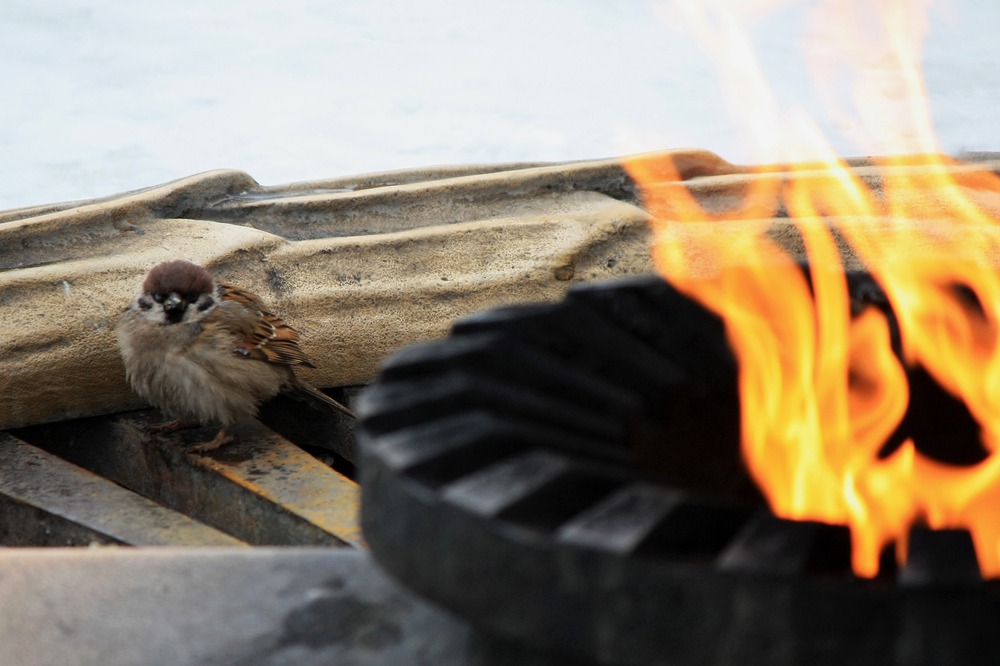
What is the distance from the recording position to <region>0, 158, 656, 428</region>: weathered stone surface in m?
2.64

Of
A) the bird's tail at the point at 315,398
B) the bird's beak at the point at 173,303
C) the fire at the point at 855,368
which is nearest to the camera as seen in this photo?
the fire at the point at 855,368

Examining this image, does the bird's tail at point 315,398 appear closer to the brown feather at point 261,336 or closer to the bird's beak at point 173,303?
the brown feather at point 261,336

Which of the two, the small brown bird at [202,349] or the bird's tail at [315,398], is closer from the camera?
the small brown bird at [202,349]

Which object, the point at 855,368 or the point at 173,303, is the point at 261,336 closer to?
the point at 173,303

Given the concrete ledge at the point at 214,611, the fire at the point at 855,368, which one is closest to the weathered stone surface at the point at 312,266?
the fire at the point at 855,368

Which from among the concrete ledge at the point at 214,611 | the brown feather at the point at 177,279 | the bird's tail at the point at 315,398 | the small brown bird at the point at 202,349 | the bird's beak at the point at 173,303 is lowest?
the bird's tail at the point at 315,398

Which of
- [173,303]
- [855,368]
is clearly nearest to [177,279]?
[173,303]

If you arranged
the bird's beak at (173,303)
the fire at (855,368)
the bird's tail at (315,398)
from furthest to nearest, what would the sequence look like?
the bird's tail at (315,398)
the bird's beak at (173,303)
the fire at (855,368)

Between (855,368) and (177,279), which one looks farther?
(177,279)

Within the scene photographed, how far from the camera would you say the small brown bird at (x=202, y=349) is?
2.65 metres

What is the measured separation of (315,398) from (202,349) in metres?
0.28

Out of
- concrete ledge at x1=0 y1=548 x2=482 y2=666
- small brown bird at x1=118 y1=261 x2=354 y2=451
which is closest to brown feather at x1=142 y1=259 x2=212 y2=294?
small brown bird at x1=118 y1=261 x2=354 y2=451

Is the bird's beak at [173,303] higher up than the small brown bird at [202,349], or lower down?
higher up

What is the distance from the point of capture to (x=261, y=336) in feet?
9.04
